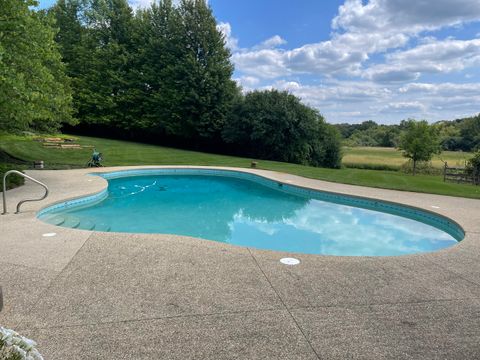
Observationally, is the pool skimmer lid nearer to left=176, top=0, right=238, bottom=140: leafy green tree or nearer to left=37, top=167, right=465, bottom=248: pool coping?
left=37, top=167, right=465, bottom=248: pool coping

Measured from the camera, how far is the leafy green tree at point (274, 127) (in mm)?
22141

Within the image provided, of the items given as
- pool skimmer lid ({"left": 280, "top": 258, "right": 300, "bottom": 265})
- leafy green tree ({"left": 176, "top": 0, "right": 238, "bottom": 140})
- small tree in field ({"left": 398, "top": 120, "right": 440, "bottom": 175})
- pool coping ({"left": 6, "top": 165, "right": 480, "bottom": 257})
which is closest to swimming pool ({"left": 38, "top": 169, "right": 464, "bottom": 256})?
pool coping ({"left": 6, "top": 165, "right": 480, "bottom": 257})

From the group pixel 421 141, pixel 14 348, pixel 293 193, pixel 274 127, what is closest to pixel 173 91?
pixel 274 127

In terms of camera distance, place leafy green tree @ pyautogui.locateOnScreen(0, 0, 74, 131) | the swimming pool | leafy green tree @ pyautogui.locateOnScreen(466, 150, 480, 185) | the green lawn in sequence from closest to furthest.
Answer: the swimming pool < leafy green tree @ pyautogui.locateOnScreen(0, 0, 74, 131) < the green lawn < leafy green tree @ pyautogui.locateOnScreen(466, 150, 480, 185)

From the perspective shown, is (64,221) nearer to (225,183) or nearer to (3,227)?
(3,227)

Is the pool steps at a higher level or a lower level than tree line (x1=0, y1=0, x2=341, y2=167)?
lower

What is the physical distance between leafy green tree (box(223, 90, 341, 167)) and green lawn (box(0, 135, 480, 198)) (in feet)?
13.4

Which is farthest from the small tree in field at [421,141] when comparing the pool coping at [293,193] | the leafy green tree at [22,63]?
the leafy green tree at [22,63]

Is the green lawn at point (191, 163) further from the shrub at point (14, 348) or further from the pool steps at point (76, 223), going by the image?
the shrub at point (14, 348)

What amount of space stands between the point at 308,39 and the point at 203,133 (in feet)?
30.5

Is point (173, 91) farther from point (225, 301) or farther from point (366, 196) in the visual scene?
point (225, 301)

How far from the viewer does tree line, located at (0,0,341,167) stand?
75.2 feet

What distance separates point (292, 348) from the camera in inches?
103

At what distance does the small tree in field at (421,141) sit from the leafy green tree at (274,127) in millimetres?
7424
